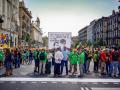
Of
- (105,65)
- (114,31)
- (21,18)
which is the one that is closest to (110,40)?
(114,31)

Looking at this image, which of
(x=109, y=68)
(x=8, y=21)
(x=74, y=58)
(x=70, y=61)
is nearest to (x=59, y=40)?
(x=70, y=61)

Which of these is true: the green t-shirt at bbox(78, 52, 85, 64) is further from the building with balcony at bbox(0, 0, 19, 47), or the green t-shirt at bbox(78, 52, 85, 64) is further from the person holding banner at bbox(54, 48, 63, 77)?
the building with balcony at bbox(0, 0, 19, 47)

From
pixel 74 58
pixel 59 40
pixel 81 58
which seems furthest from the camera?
pixel 59 40

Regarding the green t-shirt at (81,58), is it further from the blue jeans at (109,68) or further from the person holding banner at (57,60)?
the blue jeans at (109,68)

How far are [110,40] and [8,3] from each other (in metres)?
70.4

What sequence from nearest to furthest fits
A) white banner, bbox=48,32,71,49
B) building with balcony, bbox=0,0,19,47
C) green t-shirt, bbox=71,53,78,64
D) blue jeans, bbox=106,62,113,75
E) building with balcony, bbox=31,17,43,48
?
blue jeans, bbox=106,62,113,75, green t-shirt, bbox=71,53,78,64, white banner, bbox=48,32,71,49, building with balcony, bbox=0,0,19,47, building with balcony, bbox=31,17,43,48

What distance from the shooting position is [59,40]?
22781mm

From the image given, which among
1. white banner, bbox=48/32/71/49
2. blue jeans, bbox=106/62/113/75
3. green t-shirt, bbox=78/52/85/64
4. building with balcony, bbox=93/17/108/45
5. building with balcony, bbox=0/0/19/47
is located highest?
building with balcony, bbox=93/17/108/45

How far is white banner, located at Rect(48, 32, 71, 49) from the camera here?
22.6m

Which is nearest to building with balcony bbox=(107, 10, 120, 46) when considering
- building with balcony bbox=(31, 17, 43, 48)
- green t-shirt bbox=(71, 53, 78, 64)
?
building with balcony bbox=(31, 17, 43, 48)

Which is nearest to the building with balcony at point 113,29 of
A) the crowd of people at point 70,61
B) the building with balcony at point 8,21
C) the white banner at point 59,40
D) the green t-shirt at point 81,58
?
the building with balcony at point 8,21

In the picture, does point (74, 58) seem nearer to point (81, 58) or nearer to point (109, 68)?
point (81, 58)

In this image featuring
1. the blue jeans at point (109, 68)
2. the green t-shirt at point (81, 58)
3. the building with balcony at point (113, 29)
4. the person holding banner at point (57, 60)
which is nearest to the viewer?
the green t-shirt at point (81, 58)

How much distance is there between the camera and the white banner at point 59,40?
891 inches
